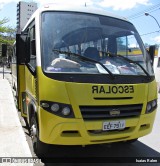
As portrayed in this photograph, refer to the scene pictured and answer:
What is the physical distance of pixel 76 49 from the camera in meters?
4.57

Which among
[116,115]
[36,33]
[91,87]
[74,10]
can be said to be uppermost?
[74,10]

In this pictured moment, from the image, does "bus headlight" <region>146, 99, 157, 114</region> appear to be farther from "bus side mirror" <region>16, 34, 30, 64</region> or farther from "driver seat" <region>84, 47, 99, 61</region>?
"bus side mirror" <region>16, 34, 30, 64</region>

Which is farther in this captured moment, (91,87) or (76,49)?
(76,49)

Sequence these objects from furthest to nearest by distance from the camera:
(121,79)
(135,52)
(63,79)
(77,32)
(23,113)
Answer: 1. (23,113)
2. (135,52)
3. (77,32)
4. (121,79)
5. (63,79)

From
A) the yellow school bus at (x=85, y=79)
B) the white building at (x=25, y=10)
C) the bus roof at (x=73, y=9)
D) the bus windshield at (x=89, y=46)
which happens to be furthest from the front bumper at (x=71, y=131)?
the white building at (x=25, y=10)

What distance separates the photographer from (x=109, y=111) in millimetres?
4262

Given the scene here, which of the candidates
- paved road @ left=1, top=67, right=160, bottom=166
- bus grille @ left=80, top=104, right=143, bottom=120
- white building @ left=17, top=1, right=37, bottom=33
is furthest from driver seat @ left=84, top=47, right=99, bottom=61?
white building @ left=17, top=1, right=37, bottom=33

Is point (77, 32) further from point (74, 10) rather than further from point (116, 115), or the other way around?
point (116, 115)

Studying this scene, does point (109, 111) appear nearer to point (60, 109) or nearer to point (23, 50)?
point (60, 109)

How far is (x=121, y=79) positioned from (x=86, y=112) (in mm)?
805

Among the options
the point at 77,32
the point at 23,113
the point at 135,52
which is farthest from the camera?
the point at 23,113

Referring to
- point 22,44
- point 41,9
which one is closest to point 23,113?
point 22,44

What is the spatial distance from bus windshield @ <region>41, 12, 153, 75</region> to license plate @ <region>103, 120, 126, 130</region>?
76cm

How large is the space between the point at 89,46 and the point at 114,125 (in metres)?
1.34
